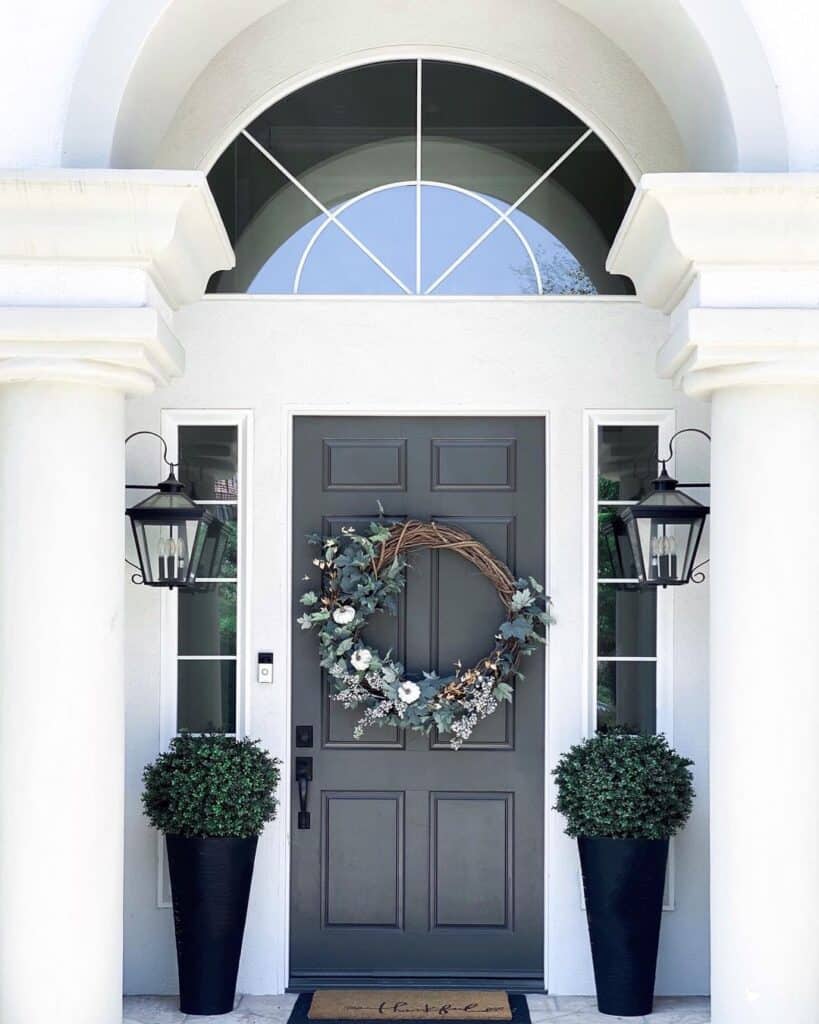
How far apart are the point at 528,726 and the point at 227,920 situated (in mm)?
1462

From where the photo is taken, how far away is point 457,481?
5555 millimetres

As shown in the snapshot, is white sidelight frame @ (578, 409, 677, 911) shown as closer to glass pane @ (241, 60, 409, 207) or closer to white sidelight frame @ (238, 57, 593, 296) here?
white sidelight frame @ (238, 57, 593, 296)

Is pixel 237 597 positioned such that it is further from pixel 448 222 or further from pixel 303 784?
pixel 448 222

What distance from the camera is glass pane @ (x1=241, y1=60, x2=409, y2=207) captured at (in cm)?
559

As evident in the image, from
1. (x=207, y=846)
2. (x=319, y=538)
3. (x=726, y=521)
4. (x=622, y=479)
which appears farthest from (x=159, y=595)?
(x=726, y=521)

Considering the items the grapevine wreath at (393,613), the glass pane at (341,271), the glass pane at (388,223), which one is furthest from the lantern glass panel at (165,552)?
the glass pane at (388,223)

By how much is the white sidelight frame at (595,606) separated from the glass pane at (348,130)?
1.38 metres

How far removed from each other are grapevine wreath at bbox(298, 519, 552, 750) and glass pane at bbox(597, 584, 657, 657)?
26 cm

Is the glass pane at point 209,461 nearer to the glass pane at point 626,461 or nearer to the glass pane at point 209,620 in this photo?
the glass pane at point 209,620

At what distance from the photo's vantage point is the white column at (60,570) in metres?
4.27

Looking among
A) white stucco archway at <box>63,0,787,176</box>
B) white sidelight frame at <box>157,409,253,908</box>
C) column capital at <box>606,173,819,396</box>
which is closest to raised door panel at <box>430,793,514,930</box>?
white sidelight frame at <box>157,409,253,908</box>

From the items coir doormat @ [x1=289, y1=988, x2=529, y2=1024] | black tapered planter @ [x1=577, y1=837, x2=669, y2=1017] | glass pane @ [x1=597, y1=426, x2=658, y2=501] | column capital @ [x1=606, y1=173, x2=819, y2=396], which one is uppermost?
column capital @ [x1=606, y1=173, x2=819, y2=396]

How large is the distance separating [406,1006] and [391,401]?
248 cm

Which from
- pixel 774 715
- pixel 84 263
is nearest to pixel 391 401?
pixel 84 263
